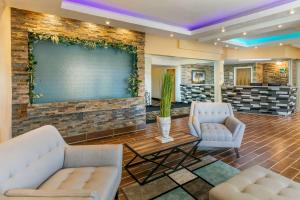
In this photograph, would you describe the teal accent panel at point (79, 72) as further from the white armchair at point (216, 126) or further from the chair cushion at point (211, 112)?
the white armchair at point (216, 126)

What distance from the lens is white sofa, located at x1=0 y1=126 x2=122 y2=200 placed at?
1361 mm

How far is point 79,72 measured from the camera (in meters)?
4.53

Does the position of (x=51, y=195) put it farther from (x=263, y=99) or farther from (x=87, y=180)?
(x=263, y=99)

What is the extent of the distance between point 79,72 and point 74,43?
64 cm

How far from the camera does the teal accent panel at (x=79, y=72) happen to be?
4.07m

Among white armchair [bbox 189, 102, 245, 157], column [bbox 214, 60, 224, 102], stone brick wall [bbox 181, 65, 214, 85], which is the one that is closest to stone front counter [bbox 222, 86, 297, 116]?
column [bbox 214, 60, 224, 102]

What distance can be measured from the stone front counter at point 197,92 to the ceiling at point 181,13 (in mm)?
4237

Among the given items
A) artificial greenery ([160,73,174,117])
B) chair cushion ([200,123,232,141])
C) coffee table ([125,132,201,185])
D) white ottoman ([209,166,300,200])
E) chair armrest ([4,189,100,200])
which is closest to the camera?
chair armrest ([4,189,100,200])

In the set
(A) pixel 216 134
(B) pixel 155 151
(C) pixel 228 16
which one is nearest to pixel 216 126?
(A) pixel 216 134

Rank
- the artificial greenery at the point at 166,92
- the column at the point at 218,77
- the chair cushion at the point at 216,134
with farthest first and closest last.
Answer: the column at the point at 218,77 < the chair cushion at the point at 216,134 < the artificial greenery at the point at 166,92

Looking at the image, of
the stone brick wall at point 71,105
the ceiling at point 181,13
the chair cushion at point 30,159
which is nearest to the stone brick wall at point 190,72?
the ceiling at point 181,13

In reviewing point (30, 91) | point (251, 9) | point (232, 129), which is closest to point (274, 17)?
point (251, 9)

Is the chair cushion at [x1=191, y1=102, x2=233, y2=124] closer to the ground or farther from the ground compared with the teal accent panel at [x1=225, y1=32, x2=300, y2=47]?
closer to the ground

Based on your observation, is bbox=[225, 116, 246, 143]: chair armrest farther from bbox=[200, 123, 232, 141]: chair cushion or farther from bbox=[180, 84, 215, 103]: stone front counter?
bbox=[180, 84, 215, 103]: stone front counter
